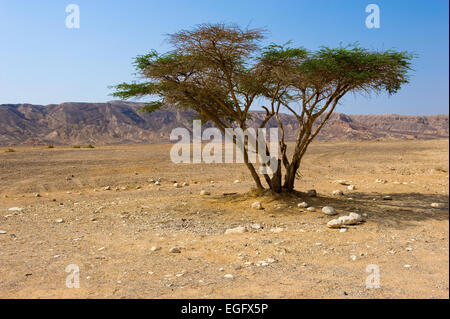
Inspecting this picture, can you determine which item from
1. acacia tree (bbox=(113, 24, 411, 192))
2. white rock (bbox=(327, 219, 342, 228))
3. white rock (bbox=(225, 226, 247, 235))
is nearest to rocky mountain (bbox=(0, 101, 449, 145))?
acacia tree (bbox=(113, 24, 411, 192))

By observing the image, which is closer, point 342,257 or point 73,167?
point 342,257

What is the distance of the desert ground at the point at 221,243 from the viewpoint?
408 cm

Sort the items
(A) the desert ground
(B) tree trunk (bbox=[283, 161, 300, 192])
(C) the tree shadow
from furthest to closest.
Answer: (B) tree trunk (bbox=[283, 161, 300, 192]) < (C) the tree shadow < (A) the desert ground

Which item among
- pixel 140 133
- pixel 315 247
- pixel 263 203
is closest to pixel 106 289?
pixel 315 247

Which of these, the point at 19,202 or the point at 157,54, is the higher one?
the point at 157,54

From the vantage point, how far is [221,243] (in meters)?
5.95

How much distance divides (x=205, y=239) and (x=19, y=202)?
21.6ft

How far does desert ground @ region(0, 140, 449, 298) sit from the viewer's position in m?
4.08

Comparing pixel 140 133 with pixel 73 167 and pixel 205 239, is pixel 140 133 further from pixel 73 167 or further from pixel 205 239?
pixel 205 239

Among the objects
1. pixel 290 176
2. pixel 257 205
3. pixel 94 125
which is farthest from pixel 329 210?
pixel 94 125

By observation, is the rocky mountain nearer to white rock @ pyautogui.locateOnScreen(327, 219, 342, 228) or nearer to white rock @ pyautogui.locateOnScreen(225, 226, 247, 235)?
white rock @ pyautogui.locateOnScreen(327, 219, 342, 228)

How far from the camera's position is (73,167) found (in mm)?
16797

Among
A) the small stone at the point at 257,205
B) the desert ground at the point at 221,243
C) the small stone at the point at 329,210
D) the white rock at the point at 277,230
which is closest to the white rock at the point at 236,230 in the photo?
the desert ground at the point at 221,243
